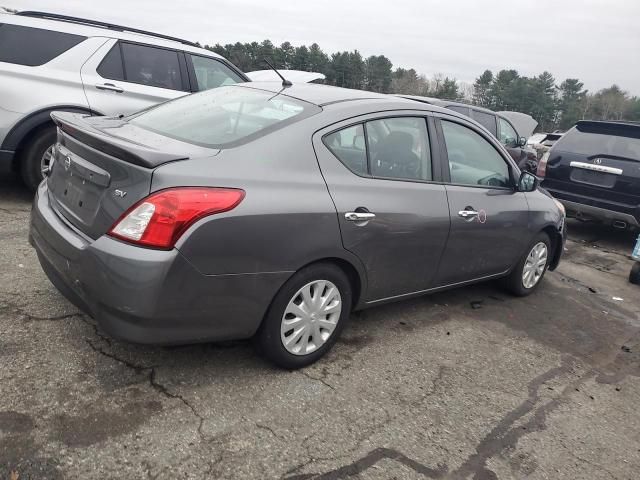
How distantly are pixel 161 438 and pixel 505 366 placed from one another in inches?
89.9

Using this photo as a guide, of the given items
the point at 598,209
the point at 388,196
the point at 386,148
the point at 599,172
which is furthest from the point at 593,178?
the point at 388,196

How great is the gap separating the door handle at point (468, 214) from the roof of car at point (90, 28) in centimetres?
430

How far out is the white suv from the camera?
5.11 meters

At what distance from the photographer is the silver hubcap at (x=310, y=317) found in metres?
2.92

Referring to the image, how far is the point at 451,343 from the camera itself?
3.75m

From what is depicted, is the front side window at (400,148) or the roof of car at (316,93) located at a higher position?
the roof of car at (316,93)

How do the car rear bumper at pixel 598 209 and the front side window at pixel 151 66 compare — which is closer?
the front side window at pixel 151 66

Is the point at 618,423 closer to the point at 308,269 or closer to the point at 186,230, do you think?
the point at 308,269

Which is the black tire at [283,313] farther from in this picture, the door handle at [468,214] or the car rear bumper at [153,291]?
the door handle at [468,214]

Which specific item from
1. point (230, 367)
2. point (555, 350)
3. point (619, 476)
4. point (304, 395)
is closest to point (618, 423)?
point (619, 476)

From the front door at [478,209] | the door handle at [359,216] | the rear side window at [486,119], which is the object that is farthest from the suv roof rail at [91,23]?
the rear side window at [486,119]

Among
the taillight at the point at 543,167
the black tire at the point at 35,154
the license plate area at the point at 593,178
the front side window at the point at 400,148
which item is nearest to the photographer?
the front side window at the point at 400,148

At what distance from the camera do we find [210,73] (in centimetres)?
671

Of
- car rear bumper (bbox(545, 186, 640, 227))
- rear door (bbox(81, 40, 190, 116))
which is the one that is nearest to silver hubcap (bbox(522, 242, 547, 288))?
car rear bumper (bbox(545, 186, 640, 227))
